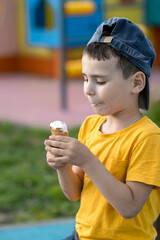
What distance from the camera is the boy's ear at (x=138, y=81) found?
5.48 ft

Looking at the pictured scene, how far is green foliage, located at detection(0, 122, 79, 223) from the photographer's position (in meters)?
3.51

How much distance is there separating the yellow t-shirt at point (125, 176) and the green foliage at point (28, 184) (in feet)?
5.57

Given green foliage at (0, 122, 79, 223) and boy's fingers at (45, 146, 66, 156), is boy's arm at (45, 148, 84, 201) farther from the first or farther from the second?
green foliage at (0, 122, 79, 223)

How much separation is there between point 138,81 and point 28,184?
2.47 meters

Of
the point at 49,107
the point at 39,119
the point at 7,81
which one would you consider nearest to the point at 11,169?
the point at 39,119

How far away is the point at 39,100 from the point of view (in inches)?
288

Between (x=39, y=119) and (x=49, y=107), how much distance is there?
74 centimetres

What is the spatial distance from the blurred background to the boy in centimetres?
175

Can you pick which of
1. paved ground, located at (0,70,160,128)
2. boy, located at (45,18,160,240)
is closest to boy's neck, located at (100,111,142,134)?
boy, located at (45,18,160,240)

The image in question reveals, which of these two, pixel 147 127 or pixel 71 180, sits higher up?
pixel 147 127

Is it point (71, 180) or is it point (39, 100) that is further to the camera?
point (39, 100)

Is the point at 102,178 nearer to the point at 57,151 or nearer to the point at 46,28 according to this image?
the point at 57,151

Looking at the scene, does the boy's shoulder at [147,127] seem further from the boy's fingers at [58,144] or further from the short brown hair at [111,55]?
the boy's fingers at [58,144]

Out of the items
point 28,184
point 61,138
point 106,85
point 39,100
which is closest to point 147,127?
point 106,85
